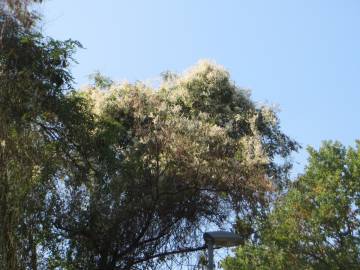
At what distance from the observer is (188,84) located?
20.6 metres

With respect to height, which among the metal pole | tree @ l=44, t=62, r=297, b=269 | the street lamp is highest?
tree @ l=44, t=62, r=297, b=269

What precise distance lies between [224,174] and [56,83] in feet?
14.2

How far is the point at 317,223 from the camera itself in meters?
9.66

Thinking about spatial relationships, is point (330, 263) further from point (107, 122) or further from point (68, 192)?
point (107, 122)

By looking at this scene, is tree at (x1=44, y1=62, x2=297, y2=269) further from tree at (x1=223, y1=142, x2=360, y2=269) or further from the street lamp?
the street lamp

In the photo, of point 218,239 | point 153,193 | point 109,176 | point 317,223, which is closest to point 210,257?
point 218,239

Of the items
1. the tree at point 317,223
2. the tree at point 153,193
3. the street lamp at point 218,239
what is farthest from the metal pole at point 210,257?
the tree at point 153,193

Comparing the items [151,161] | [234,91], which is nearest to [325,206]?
[151,161]

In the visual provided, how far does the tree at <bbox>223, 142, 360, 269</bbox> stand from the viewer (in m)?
9.46

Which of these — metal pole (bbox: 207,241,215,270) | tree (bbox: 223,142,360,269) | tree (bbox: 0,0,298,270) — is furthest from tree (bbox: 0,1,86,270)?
tree (bbox: 223,142,360,269)

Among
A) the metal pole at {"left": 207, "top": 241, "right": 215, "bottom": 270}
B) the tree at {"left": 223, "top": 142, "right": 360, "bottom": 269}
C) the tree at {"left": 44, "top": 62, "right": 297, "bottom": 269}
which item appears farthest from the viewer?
the tree at {"left": 44, "top": 62, "right": 297, "bottom": 269}

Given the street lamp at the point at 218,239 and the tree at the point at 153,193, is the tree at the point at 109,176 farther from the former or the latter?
the street lamp at the point at 218,239

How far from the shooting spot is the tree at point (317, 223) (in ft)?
31.0

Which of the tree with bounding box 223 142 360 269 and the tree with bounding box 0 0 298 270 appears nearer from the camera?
the tree with bounding box 223 142 360 269
